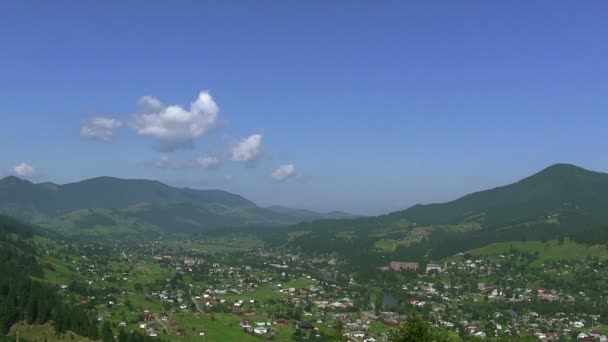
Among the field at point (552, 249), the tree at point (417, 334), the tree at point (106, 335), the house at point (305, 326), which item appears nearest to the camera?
the tree at point (417, 334)

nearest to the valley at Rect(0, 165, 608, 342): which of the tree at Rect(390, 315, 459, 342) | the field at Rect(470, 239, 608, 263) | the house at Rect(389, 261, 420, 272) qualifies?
the tree at Rect(390, 315, 459, 342)

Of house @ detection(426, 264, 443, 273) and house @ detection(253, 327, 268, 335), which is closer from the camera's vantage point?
house @ detection(253, 327, 268, 335)

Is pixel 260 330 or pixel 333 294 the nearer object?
pixel 260 330

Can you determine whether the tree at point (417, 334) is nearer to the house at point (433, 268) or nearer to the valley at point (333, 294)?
the valley at point (333, 294)

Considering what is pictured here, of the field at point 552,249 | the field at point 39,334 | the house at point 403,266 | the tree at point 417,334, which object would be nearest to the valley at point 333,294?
the field at point 39,334

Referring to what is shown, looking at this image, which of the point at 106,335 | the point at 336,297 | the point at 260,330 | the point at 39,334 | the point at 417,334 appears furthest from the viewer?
the point at 336,297

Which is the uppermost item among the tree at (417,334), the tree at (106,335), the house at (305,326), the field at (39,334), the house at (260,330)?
the tree at (417,334)

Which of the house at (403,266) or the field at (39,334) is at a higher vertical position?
the house at (403,266)

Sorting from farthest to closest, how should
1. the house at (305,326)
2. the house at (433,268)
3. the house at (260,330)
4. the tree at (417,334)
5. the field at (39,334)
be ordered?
the house at (433,268) → the house at (305,326) → the house at (260,330) → the field at (39,334) → the tree at (417,334)

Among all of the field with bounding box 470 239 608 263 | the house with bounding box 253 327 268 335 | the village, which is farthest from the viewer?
the field with bounding box 470 239 608 263

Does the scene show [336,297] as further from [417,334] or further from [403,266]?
[417,334]

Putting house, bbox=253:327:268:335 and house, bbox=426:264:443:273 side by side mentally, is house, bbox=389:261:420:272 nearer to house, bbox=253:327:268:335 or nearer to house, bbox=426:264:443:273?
house, bbox=426:264:443:273

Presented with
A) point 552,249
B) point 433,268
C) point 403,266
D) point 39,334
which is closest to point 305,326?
point 39,334
